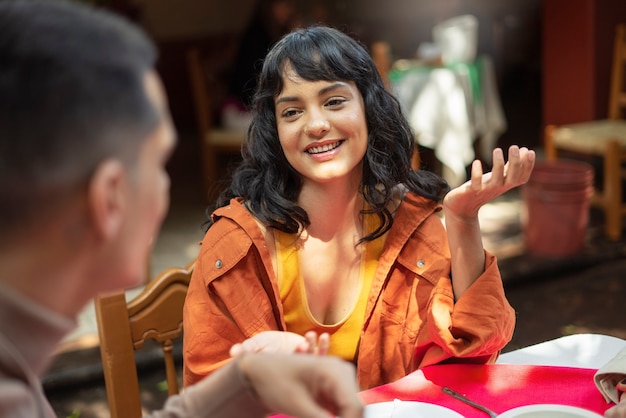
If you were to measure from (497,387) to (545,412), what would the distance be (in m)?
0.19

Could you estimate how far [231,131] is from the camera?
684cm

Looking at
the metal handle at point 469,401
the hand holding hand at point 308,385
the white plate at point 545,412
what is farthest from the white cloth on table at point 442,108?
the hand holding hand at point 308,385

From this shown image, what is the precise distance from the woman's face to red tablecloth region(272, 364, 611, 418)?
547 millimetres

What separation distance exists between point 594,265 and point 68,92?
5152 millimetres

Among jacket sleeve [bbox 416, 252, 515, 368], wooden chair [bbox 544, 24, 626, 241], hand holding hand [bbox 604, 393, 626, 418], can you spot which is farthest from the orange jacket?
wooden chair [bbox 544, 24, 626, 241]

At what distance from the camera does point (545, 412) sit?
142cm

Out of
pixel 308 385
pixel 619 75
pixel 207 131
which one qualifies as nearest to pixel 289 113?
pixel 308 385

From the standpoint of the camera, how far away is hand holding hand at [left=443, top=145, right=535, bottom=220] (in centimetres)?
168

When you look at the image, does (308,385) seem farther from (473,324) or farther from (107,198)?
(473,324)

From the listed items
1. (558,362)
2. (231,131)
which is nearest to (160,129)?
(558,362)

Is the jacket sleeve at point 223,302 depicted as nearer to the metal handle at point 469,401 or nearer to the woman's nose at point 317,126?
the woman's nose at point 317,126

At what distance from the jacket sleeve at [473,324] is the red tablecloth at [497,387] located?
48 millimetres

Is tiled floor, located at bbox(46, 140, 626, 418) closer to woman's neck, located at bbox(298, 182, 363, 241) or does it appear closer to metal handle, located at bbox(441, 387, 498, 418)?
woman's neck, located at bbox(298, 182, 363, 241)

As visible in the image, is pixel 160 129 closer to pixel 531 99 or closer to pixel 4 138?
pixel 4 138
